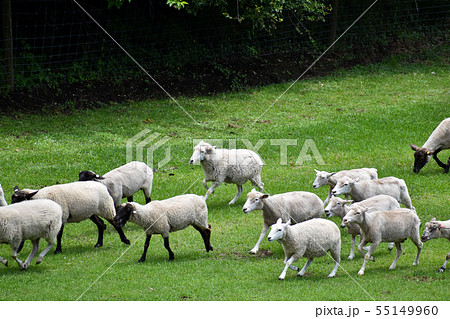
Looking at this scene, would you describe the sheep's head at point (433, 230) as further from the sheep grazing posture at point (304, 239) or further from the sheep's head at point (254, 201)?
the sheep's head at point (254, 201)

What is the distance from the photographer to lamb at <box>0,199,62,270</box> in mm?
10625

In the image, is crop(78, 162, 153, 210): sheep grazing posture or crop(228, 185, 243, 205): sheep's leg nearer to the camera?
crop(78, 162, 153, 210): sheep grazing posture

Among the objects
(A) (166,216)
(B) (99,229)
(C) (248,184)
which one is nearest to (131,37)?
(C) (248,184)

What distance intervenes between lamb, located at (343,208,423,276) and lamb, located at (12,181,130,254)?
15.1 feet

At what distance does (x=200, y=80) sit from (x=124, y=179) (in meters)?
12.8

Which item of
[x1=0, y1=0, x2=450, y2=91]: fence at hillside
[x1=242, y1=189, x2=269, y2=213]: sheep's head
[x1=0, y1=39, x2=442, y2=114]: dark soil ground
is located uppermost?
[x1=0, y1=0, x2=450, y2=91]: fence at hillside

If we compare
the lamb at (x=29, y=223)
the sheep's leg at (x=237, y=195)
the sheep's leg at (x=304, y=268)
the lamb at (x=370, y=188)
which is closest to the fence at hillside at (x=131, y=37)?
the sheep's leg at (x=237, y=195)

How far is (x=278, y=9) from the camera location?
24453 millimetres

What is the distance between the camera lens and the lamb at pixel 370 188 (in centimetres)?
1308

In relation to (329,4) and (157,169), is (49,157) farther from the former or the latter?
(329,4)

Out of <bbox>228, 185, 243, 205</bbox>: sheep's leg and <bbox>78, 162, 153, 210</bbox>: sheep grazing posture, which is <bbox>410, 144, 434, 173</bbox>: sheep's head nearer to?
<bbox>228, 185, 243, 205</bbox>: sheep's leg

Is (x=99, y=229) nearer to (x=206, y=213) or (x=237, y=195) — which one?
(x=206, y=213)

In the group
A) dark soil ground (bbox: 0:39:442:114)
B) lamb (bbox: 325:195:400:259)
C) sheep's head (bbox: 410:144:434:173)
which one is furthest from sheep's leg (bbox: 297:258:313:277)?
dark soil ground (bbox: 0:39:442:114)

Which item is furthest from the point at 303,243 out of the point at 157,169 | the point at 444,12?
the point at 444,12
